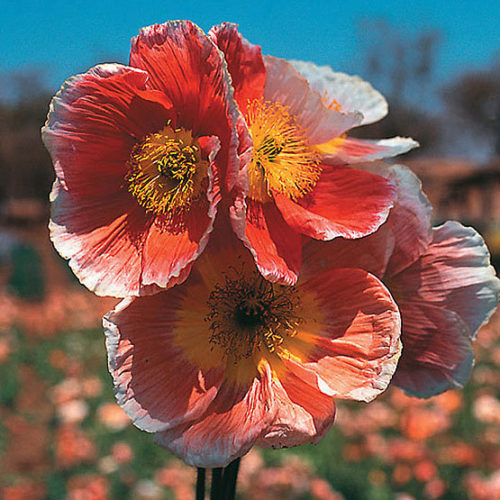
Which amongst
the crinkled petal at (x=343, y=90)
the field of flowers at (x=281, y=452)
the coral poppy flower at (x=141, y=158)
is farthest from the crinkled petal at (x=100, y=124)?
the field of flowers at (x=281, y=452)

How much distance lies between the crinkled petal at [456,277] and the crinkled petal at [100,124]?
0.91ft

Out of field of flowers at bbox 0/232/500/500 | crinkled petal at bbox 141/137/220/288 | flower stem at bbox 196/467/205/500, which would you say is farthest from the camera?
field of flowers at bbox 0/232/500/500

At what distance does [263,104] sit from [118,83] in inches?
4.9

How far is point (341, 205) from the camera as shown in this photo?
564mm

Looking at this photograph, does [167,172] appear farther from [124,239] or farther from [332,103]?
[332,103]

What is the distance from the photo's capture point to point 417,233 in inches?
24.0

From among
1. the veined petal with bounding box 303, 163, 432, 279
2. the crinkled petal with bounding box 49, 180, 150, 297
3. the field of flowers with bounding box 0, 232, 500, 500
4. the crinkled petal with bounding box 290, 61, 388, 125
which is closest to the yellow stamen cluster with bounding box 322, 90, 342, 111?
the crinkled petal with bounding box 290, 61, 388, 125

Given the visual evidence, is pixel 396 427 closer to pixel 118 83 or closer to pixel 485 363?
pixel 485 363

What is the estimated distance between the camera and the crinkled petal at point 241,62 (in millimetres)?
546

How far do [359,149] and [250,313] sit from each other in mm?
178

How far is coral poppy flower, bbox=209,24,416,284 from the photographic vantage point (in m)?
0.54

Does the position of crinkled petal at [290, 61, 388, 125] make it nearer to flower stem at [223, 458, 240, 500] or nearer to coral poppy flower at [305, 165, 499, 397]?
coral poppy flower at [305, 165, 499, 397]

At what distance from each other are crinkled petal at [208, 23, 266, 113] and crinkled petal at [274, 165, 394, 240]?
0.09m

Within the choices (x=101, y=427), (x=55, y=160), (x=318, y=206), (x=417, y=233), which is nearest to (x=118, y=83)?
(x=55, y=160)
